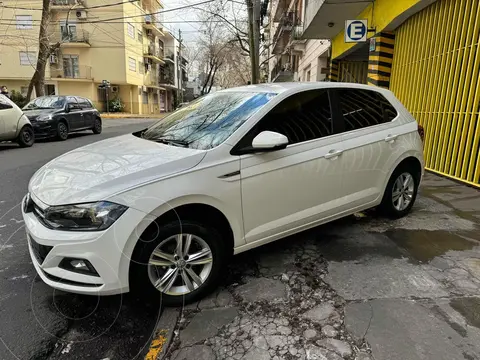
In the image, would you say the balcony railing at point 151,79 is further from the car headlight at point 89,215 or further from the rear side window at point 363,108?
the car headlight at point 89,215

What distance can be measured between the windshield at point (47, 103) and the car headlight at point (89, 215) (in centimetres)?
1269

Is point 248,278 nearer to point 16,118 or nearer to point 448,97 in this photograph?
point 448,97

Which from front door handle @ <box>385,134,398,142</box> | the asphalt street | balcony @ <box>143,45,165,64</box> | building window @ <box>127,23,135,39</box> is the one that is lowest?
the asphalt street

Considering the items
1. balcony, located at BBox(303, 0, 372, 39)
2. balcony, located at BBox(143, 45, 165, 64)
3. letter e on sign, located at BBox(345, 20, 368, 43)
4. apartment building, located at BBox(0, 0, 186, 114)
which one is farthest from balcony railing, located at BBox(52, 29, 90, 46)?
letter e on sign, located at BBox(345, 20, 368, 43)

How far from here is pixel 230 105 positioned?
3.61 m

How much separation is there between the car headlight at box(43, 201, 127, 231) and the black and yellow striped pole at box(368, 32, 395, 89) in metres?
8.94

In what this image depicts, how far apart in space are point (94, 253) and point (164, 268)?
548 millimetres

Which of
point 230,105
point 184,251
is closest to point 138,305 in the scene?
point 184,251

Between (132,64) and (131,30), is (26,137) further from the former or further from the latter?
(131,30)

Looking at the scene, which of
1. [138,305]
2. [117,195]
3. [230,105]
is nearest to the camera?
[117,195]

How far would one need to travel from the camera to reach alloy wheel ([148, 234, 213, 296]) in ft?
8.87

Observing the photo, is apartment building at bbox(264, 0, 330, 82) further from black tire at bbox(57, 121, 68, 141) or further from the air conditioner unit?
the air conditioner unit

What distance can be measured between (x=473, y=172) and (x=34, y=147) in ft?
38.1

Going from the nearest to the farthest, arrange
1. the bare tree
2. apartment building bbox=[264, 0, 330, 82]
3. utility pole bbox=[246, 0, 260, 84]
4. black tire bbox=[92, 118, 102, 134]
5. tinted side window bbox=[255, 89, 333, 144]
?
1. tinted side window bbox=[255, 89, 333, 144]
2. utility pole bbox=[246, 0, 260, 84]
3. black tire bbox=[92, 118, 102, 134]
4. apartment building bbox=[264, 0, 330, 82]
5. the bare tree
